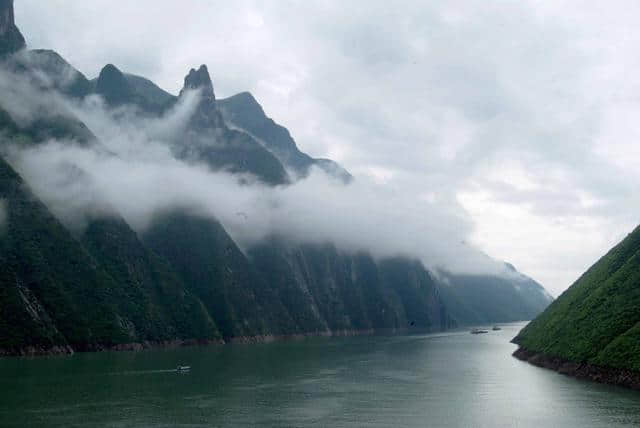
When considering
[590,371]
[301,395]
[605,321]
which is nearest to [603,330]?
[605,321]

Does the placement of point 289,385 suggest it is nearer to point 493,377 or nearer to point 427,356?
point 493,377

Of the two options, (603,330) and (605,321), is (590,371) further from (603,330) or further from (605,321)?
(605,321)

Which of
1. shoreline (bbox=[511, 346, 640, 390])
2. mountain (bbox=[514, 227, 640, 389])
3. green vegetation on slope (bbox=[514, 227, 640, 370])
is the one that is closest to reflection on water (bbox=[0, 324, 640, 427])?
shoreline (bbox=[511, 346, 640, 390])

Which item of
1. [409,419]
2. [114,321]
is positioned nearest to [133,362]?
[114,321]

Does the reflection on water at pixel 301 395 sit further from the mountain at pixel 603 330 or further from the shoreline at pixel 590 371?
the mountain at pixel 603 330

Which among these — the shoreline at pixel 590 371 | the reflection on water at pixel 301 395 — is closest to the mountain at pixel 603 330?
the shoreline at pixel 590 371

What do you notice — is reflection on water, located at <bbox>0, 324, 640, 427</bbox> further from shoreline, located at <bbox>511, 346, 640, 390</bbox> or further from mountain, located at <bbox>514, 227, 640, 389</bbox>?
mountain, located at <bbox>514, 227, 640, 389</bbox>
